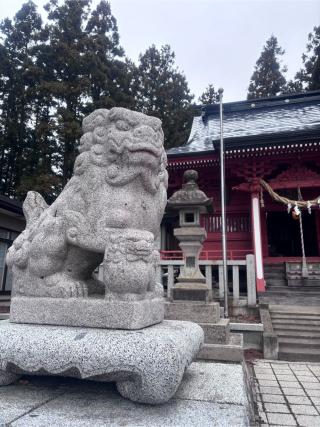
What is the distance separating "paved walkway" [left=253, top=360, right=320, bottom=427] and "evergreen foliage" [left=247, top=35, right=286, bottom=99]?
2823 cm

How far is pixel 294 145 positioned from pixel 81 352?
8573mm

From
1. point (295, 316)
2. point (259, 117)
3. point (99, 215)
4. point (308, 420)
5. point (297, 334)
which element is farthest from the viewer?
point (259, 117)

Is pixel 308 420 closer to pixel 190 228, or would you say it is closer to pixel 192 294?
pixel 192 294

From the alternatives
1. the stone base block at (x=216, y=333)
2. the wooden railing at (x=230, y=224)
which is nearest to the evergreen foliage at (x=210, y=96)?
the wooden railing at (x=230, y=224)

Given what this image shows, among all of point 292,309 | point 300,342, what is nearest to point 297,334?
point 300,342

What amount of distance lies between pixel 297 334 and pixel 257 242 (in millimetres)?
3429

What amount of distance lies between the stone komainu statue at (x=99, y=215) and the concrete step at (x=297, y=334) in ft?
15.2

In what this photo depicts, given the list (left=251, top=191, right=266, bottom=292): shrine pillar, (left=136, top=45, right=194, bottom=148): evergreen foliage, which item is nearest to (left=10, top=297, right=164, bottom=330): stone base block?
(left=251, top=191, right=266, bottom=292): shrine pillar

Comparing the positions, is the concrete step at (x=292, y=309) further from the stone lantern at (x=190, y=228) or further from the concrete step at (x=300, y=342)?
the stone lantern at (x=190, y=228)

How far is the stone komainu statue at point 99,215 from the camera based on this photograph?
2.43 metres

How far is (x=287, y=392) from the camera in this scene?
3.85m

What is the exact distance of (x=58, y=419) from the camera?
1.71 m

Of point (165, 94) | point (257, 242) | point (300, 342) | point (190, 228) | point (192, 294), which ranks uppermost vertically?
point (165, 94)

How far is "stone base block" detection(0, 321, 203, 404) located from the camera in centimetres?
183
